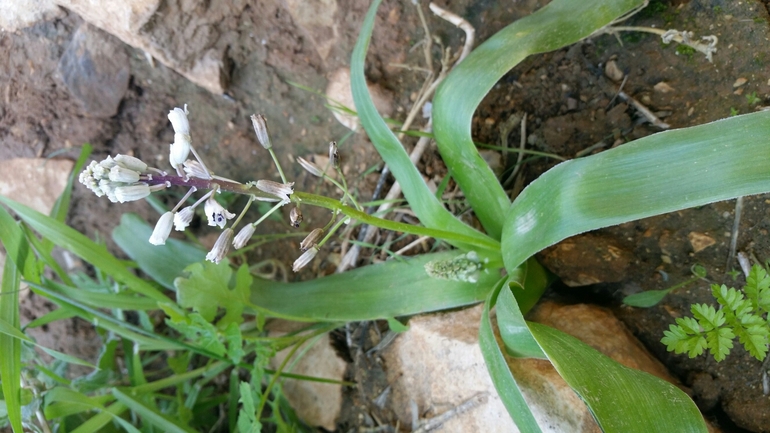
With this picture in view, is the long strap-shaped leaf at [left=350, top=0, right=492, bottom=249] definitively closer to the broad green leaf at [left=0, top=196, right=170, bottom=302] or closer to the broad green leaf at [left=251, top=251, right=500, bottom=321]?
the broad green leaf at [left=251, top=251, right=500, bottom=321]

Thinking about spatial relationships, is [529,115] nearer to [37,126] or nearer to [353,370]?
[353,370]

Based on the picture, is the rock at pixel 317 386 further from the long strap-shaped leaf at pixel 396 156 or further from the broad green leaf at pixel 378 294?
the long strap-shaped leaf at pixel 396 156

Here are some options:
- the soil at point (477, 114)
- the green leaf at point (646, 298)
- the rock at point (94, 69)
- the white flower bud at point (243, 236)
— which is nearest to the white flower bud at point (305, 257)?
the white flower bud at point (243, 236)

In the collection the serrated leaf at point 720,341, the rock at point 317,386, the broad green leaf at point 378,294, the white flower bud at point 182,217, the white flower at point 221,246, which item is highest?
the white flower bud at point 182,217

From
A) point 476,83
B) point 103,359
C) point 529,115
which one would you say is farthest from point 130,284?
point 529,115

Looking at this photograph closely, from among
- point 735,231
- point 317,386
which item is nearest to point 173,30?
point 317,386

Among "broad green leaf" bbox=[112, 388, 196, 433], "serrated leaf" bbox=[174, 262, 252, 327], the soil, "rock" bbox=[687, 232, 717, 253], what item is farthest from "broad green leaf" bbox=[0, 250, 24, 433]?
"rock" bbox=[687, 232, 717, 253]

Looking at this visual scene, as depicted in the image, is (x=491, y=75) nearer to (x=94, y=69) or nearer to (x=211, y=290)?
(x=211, y=290)
